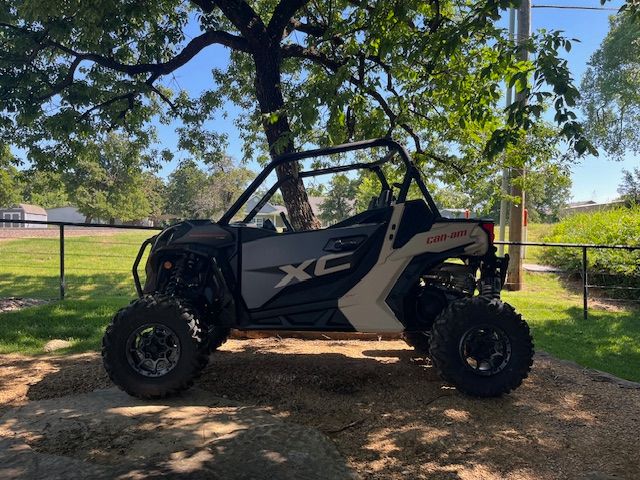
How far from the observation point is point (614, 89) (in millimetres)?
25844

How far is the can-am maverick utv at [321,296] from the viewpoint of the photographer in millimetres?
3957

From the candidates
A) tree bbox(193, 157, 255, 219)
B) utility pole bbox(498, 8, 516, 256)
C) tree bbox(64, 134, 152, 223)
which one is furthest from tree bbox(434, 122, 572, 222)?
tree bbox(64, 134, 152, 223)

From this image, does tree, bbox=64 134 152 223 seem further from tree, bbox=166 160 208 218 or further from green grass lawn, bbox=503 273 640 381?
green grass lawn, bbox=503 273 640 381

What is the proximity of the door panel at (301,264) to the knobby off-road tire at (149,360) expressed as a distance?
58 cm

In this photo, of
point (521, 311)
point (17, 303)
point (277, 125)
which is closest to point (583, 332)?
point (521, 311)

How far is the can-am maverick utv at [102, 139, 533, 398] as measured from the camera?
13.0 ft

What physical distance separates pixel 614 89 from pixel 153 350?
93.5 ft

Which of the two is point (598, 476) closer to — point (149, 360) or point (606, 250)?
point (149, 360)

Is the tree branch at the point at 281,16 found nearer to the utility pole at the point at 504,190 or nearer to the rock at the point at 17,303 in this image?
the utility pole at the point at 504,190

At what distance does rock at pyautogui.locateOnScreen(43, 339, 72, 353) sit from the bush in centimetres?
1001

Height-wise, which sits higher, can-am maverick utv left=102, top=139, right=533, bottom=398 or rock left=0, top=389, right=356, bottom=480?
can-am maverick utv left=102, top=139, right=533, bottom=398

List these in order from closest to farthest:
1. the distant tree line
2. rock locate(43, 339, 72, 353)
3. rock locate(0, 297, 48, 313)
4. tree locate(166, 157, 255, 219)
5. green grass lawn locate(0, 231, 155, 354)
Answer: rock locate(43, 339, 72, 353)
green grass lawn locate(0, 231, 155, 354)
rock locate(0, 297, 48, 313)
the distant tree line
tree locate(166, 157, 255, 219)

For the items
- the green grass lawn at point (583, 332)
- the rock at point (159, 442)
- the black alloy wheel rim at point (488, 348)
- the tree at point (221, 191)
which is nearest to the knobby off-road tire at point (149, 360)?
the rock at point (159, 442)

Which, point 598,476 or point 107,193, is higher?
point 107,193
